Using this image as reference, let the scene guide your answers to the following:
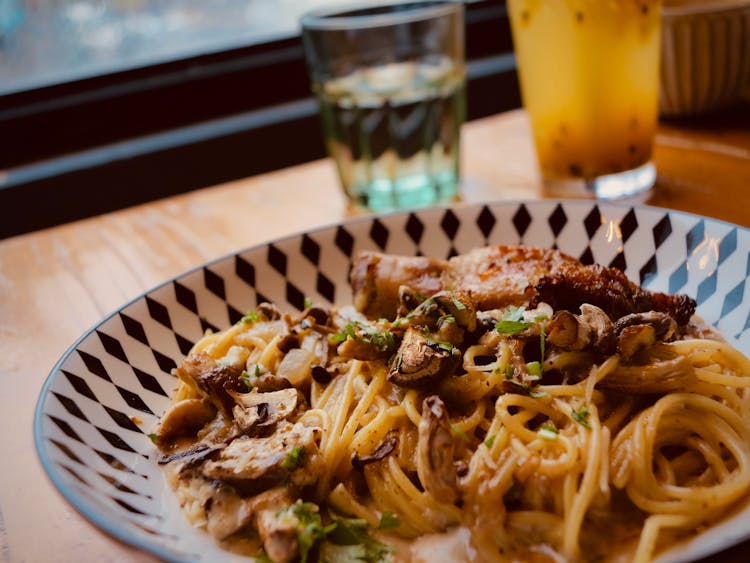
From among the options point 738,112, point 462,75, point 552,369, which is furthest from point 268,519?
point 738,112

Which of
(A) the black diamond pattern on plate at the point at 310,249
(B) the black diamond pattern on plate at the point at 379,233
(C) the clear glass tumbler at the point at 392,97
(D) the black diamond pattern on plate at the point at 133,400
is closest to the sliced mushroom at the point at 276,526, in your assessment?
(D) the black diamond pattern on plate at the point at 133,400

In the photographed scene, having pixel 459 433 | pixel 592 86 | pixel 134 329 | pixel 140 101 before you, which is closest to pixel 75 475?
pixel 134 329

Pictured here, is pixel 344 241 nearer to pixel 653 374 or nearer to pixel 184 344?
pixel 184 344

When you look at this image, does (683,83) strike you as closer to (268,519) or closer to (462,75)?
(462,75)

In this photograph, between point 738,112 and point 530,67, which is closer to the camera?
point 530,67

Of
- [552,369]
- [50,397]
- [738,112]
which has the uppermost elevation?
[50,397]

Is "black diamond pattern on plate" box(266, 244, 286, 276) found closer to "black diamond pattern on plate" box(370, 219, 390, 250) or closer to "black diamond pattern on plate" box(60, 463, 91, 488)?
"black diamond pattern on plate" box(370, 219, 390, 250)
